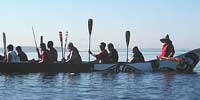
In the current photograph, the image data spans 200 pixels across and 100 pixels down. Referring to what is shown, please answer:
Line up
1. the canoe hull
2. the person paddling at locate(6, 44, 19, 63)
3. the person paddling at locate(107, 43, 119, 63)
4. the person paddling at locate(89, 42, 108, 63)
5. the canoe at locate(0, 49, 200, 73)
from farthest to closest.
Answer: the person paddling at locate(107, 43, 119, 63), the person paddling at locate(89, 42, 108, 63), the canoe at locate(0, 49, 200, 73), the person paddling at locate(6, 44, 19, 63), the canoe hull

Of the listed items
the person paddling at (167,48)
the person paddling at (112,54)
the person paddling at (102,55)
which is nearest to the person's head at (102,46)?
the person paddling at (102,55)

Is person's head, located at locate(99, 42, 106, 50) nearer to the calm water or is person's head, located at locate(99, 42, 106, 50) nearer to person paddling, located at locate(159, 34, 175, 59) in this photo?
person paddling, located at locate(159, 34, 175, 59)

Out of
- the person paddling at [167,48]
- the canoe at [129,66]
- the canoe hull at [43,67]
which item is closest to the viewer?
the canoe hull at [43,67]

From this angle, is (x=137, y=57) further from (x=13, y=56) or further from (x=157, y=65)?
(x=13, y=56)

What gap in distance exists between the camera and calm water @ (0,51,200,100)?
14.3m

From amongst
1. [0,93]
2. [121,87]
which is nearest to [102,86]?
[121,87]

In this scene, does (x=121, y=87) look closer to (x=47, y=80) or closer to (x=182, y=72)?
(x=47, y=80)

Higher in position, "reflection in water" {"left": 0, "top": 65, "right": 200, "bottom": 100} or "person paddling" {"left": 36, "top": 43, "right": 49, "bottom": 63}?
"person paddling" {"left": 36, "top": 43, "right": 49, "bottom": 63}

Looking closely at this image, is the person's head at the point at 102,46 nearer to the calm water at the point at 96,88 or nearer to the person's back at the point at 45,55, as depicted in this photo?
the person's back at the point at 45,55

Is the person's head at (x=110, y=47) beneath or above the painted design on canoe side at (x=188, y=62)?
above

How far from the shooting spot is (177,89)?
53.1 feet

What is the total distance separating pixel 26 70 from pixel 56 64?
1.48m

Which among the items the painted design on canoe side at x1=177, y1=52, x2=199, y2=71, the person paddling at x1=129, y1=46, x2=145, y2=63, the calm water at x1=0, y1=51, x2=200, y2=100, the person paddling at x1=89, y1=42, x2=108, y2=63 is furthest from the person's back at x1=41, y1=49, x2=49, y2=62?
the painted design on canoe side at x1=177, y1=52, x2=199, y2=71

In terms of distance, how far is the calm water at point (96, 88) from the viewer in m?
14.3
